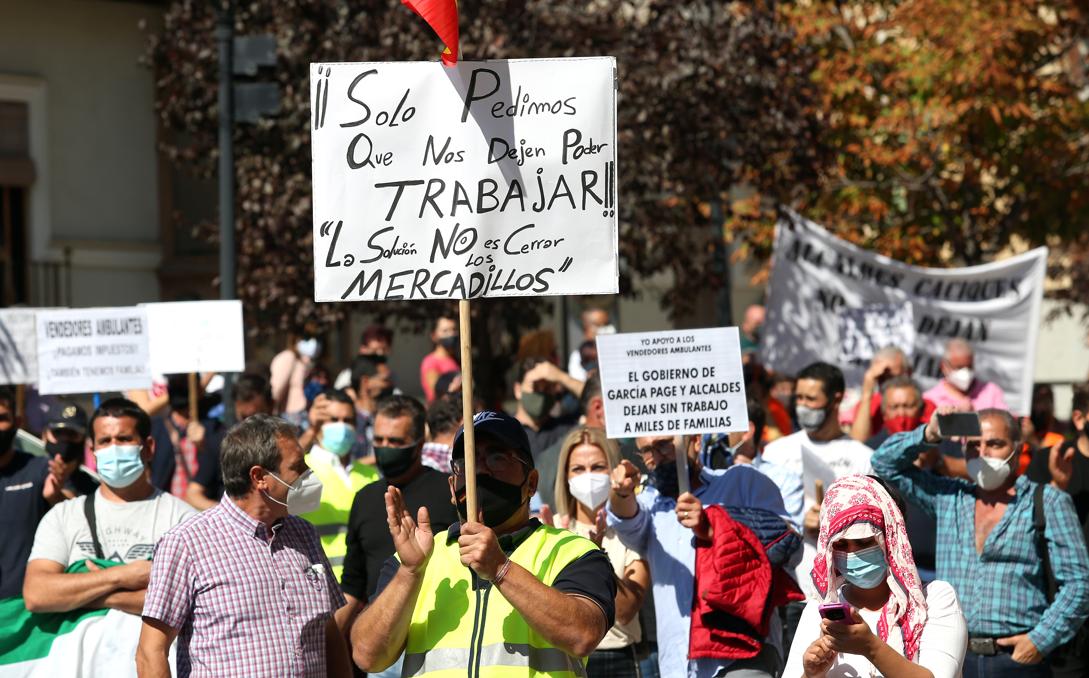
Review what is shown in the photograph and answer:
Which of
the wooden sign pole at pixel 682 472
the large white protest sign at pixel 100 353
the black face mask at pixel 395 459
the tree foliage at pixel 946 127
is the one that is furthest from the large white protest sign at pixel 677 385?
the tree foliage at pixel 946 127

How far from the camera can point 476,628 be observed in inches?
179

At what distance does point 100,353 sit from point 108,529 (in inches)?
129

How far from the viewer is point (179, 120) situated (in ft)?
53.8

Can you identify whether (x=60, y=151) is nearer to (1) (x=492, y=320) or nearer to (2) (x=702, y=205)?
(1) (x=492, y=320)

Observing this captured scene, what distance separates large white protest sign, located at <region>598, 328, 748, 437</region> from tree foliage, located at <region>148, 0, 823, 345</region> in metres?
7.69

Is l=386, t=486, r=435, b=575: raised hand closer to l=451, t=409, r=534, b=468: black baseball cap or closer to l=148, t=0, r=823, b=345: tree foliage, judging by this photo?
l=451, t=409, r=534, b=468: black baseball cap

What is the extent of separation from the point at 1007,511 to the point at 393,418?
2.60 metres

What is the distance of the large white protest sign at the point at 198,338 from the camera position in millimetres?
9781

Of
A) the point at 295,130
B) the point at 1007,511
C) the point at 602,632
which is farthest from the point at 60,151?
the point at 602,632

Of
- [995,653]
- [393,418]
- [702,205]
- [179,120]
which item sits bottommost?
[995,653]

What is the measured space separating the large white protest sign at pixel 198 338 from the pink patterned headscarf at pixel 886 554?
5.81 meters

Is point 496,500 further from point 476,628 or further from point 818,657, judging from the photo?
→ point 818,657

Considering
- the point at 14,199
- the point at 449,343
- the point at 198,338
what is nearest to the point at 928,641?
the point at 198,338

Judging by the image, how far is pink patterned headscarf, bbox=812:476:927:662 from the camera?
446 cm
